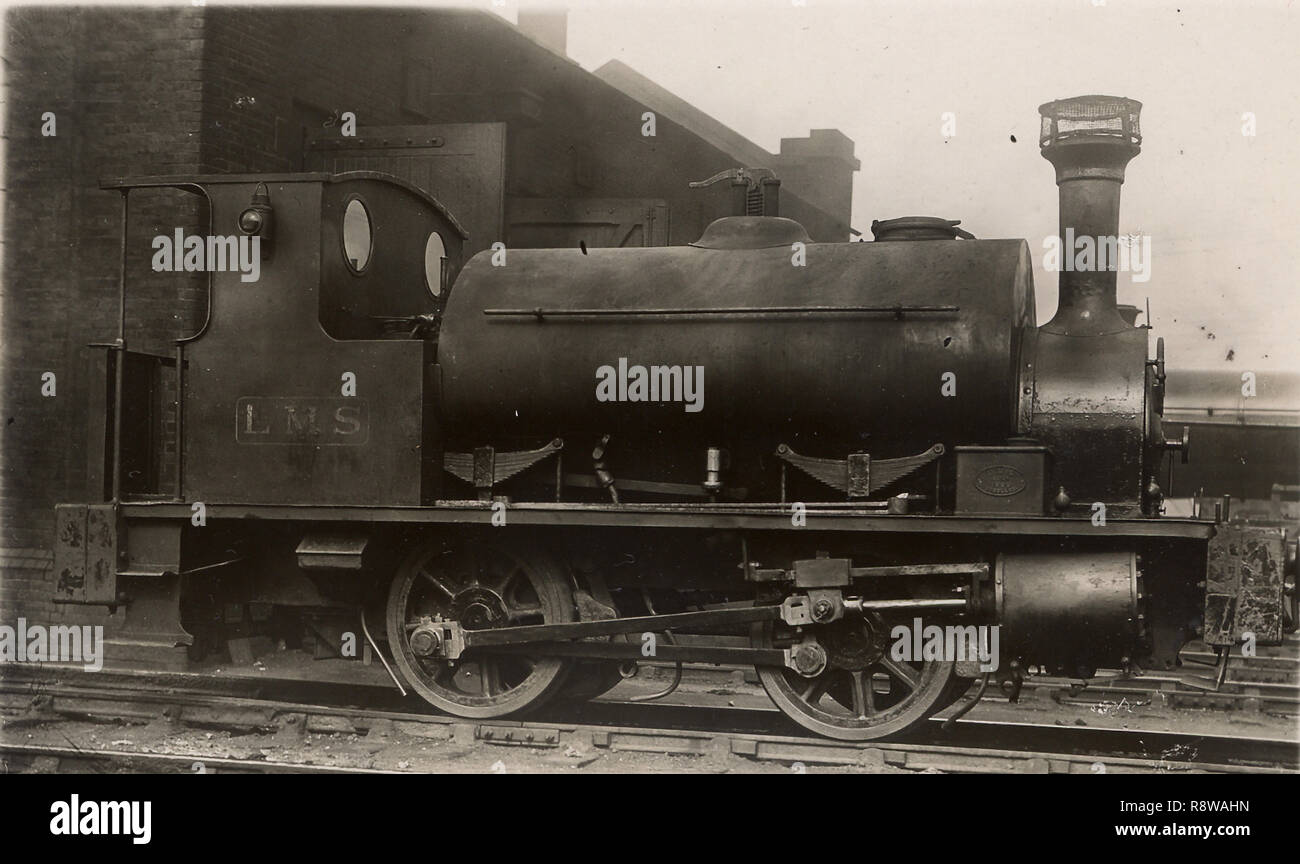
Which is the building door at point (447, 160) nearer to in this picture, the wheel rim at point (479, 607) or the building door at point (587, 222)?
the building door at point (587, 222)

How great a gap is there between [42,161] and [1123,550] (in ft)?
26.2

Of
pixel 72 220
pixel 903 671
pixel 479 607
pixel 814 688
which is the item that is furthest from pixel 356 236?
pixel 72 220

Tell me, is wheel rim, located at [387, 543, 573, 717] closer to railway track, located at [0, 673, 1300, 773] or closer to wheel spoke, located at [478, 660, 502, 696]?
wheel spoke, located at [478, 660, 502, 696]

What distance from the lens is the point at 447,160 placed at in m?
10.5

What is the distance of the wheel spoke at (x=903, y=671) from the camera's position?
6020 millimetres

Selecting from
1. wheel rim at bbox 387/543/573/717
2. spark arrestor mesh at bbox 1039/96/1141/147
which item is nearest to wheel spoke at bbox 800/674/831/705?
wheel rim at bbox 387/543/573/717

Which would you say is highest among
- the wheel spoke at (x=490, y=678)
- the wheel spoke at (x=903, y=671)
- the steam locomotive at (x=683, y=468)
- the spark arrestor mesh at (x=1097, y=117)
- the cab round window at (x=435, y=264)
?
the spark arrestor mesh at (x=1097, y=117)

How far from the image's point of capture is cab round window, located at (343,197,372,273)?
6609 mm

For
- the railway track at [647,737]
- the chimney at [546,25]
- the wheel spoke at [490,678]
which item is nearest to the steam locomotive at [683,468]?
the wheel spoke at [490,678]

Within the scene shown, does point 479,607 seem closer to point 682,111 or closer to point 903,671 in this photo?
point 903,671

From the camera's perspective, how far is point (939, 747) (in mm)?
5859

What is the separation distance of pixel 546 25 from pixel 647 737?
14421 mm

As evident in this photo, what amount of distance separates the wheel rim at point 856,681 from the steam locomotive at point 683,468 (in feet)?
0.05
